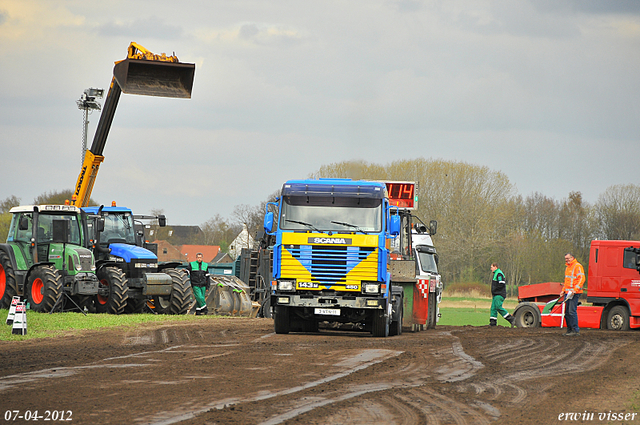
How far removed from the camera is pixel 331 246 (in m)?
15.9

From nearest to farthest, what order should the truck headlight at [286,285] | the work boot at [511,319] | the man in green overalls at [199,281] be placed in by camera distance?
1. the truck headlight at [286,285]
2. the man in green overalls at [199,281]
3. the work boot at [511,319]

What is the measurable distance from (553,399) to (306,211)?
8316 millimetres

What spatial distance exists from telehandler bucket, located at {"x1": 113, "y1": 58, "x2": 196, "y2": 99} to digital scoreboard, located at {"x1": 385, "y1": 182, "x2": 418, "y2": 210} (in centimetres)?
655

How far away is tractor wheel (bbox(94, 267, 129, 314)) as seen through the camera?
72.5ft

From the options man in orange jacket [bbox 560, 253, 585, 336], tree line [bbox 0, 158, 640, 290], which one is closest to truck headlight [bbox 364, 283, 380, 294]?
man in orange jacket [bbox 560, 253, 585, 336]

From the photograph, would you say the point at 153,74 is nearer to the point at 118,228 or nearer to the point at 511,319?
the point at 118,228

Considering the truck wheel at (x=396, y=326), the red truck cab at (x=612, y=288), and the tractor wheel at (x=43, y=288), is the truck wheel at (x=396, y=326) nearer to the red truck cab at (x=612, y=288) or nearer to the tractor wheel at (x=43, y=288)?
the red truck cab at (x=612, y=288)

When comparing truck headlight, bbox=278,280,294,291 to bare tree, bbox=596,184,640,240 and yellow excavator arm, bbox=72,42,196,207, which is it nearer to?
yellow excavator arm, bbox=72,42,196,207

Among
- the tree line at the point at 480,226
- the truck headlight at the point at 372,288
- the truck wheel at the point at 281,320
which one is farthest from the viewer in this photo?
the tree line at the point at 480,226

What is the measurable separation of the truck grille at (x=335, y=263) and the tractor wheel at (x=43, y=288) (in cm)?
807

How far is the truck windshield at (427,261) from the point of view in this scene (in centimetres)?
2209

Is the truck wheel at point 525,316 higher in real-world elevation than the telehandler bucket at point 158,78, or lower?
lower

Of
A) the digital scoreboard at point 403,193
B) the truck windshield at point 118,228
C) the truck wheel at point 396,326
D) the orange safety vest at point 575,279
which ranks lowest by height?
the truck wheel at point 396,326

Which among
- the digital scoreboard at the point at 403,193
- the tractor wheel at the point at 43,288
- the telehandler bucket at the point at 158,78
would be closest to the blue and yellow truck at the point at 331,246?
the telehandler bucket at the point at 158,78
